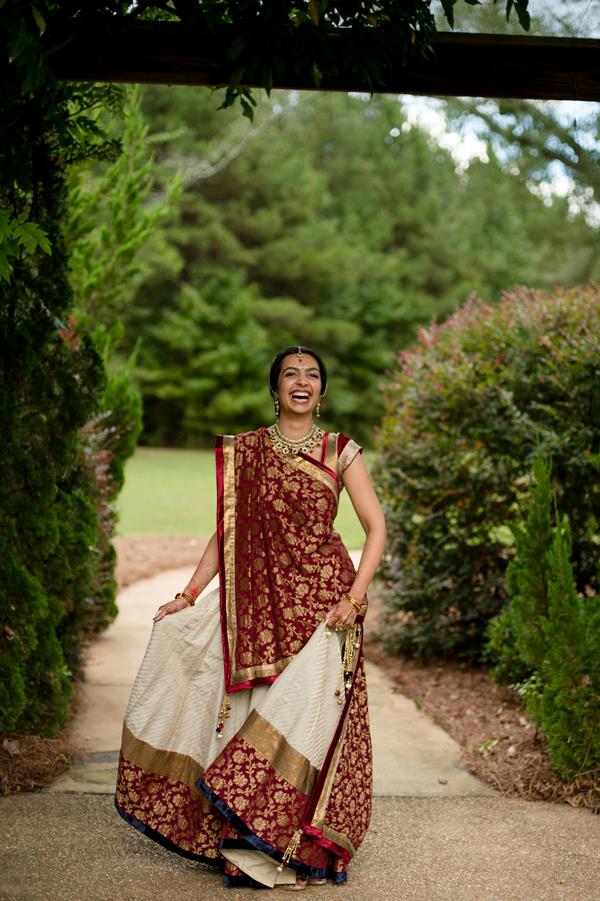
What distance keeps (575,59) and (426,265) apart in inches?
1321

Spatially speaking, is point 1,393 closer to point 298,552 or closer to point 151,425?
point 298,552

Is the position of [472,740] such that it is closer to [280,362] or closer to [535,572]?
[535,572]

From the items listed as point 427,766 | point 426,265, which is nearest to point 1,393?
point 427,766

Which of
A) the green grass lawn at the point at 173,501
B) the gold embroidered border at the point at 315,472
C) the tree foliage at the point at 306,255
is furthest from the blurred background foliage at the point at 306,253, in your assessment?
the gold embroidered border at the point at 315,472

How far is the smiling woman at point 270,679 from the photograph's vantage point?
349cm

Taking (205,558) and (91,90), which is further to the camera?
(91,90)

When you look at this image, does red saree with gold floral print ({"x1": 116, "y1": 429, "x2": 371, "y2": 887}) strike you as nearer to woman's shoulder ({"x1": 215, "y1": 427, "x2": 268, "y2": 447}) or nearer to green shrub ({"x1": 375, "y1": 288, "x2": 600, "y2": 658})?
woman's shoulder ({"x1": 215, "y1": 427, "x2": 268, "y2": 447})

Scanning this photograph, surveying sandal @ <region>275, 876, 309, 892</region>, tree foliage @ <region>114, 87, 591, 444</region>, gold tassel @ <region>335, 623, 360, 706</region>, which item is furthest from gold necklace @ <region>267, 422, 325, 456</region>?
tree foliage @ <region>114, 87, 591, 444</region>

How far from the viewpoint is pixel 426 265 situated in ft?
121

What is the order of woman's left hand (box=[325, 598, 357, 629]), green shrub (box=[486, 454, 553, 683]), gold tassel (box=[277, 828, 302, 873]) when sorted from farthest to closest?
green shrub (box=[486, 454, 553, 683])
woman's left hand (box=[325, 598, 357, 629])
gold tassel (box=[277, 828, 302, 873])

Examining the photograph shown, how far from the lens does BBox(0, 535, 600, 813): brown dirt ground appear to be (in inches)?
178

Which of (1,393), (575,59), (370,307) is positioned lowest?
(1,393)

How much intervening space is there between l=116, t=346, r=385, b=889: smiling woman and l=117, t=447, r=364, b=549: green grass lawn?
23.7 ft

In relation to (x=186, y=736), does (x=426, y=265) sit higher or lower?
higher
